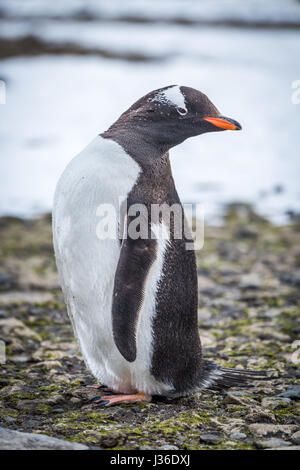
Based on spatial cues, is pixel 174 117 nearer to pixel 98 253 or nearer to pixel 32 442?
pixel 98 253

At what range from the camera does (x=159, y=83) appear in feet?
45.4

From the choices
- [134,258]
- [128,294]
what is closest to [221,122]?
[134,258]

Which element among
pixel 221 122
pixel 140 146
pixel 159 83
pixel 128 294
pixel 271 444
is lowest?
pixel 271 444

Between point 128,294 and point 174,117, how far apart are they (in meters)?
0.92

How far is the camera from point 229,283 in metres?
5.62

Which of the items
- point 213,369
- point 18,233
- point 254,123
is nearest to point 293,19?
point 254,123

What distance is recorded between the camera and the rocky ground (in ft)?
9.53

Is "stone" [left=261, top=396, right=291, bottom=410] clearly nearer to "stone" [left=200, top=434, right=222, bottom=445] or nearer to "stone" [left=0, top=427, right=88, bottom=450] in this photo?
"stone" [left=200, top=434, right=222, bottom=445]

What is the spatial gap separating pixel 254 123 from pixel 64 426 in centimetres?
974

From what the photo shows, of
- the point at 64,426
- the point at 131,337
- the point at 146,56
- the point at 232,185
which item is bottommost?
the point at 64,426

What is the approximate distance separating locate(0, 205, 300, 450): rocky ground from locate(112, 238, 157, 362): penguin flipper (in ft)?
1.15

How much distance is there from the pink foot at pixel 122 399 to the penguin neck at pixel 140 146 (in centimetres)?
107

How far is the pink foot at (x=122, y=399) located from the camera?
3.16 meters

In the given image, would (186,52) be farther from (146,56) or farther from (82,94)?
(82,94)
